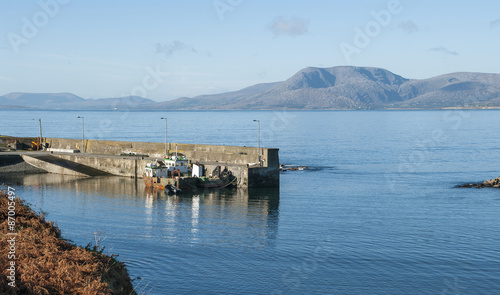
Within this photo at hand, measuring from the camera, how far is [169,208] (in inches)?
1956

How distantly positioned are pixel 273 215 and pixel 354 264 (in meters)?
15.7

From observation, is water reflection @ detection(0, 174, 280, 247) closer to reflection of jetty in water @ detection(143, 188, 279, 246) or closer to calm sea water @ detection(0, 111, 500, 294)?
reflection of jetty in water @ detection(143, 188, 279, 246)

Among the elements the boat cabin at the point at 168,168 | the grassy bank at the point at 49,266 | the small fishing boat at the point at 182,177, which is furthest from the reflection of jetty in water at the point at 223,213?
the grassy bank at the point at 49,266

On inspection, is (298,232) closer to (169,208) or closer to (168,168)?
(169,208)

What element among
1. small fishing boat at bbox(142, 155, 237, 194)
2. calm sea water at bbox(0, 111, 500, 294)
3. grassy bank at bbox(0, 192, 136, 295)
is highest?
grassy bank at bbox(0, 192, 136, 295)

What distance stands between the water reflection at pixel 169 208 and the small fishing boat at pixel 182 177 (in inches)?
48.6

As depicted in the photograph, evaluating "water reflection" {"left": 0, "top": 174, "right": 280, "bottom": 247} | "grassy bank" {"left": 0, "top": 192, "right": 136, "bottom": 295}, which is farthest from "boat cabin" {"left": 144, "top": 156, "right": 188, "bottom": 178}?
"grassy bank" {"left": 0, "top": 192, "right": 136, "bottom": 295}

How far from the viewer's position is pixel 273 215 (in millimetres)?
46062

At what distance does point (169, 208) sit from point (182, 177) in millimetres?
10744

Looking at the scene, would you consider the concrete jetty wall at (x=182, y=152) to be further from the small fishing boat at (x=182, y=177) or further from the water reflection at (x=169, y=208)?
the water reflection at (x=169, y=208)

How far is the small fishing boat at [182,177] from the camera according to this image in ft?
196

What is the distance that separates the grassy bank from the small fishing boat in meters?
39.7

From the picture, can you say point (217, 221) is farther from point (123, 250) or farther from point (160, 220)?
point (123, 250)

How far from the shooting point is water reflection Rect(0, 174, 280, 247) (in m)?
38.4
